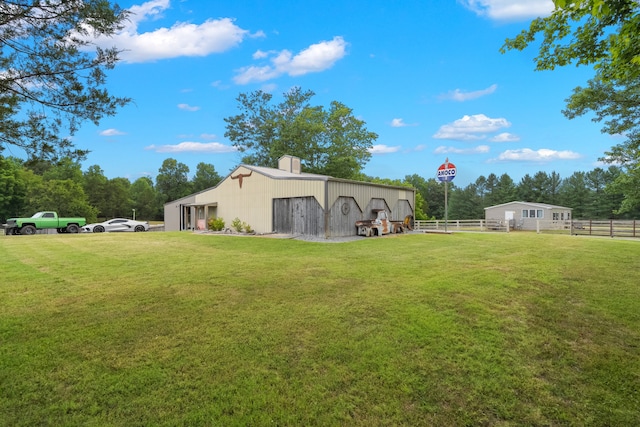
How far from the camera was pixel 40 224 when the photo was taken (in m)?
22.2

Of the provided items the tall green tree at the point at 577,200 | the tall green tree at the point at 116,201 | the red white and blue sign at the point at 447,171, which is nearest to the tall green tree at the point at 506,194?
the tall green tree at the point at 577,200

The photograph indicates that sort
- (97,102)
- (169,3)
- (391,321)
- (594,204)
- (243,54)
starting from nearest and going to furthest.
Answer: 1. (391,321)
2. (97,102)
3. (169,3)
4. (243,54)
5. (594,204)

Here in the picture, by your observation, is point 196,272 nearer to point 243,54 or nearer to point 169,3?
point 169,3

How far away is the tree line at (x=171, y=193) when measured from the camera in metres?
42.8

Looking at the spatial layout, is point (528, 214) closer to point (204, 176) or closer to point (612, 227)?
point (612, 227)

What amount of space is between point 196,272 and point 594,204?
6582 centimetres

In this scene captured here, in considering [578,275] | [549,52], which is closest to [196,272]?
[578,275]

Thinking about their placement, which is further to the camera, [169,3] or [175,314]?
[169,3]

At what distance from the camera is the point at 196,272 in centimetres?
729

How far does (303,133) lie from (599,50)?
31208 millimetres

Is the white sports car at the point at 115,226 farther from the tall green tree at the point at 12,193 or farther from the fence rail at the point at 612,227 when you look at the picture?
the fence rail at the point at 612,227

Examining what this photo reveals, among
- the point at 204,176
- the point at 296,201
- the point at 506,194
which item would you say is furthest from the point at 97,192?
the point at 506,194

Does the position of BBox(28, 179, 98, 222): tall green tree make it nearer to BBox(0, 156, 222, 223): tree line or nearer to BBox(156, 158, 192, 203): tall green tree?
BBox(0, 156, 222, 223): tree line

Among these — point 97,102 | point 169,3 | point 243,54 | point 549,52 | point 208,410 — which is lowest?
point 208,410
